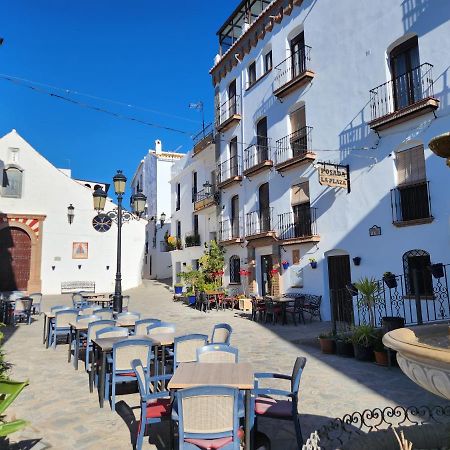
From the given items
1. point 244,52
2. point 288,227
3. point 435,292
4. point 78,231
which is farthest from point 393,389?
point 78,231

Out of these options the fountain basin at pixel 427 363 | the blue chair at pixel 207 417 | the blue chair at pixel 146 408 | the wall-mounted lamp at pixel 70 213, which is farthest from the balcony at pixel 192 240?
the fountain basin at pixel 427 363

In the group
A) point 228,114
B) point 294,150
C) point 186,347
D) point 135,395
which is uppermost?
point 228,114

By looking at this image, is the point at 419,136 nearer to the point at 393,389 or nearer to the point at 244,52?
the point at 393,389

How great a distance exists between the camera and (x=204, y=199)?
22.8 m

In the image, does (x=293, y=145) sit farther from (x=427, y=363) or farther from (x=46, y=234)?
(x=46, y=234)

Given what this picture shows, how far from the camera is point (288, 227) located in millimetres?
15805

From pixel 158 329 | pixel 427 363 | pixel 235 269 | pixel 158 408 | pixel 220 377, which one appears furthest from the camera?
pixel 235 269

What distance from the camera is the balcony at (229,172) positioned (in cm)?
1948

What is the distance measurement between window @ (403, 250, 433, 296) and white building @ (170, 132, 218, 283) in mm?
12045

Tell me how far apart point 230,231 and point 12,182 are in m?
13.8

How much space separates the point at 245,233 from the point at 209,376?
48.3ft

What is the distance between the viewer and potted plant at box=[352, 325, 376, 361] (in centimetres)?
777

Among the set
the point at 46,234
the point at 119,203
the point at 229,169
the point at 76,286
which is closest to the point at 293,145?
the point at 229,169

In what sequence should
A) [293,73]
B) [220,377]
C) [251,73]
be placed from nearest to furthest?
[220,377] → [293,73] → [251,73]
